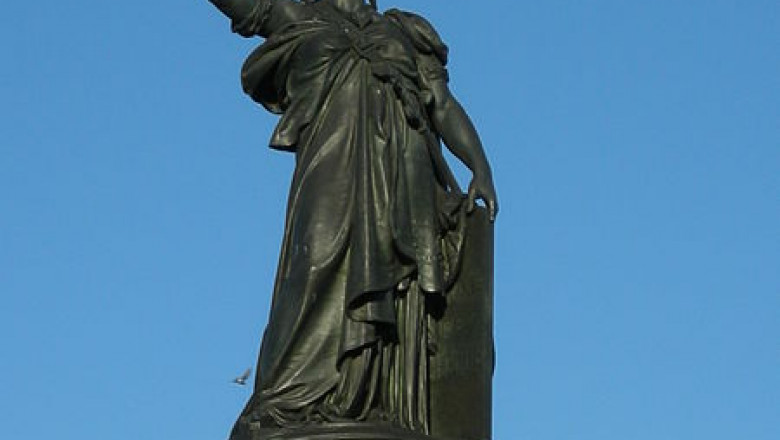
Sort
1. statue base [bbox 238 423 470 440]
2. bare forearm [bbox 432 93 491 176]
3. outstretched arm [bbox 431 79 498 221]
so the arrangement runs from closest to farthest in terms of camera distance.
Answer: statue base [bbox 238 423 470 440]
outstretched arm [bbox 431 79 498 221]
bare forearm [bbox 432 93 491 176]

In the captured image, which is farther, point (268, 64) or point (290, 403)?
point (268, 64)

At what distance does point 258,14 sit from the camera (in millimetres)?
16672

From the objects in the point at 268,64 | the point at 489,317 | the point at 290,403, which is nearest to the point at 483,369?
the point at 489,317

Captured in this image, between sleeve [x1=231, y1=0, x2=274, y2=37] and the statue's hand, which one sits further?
sleeve [x1=231, y1=0, x2=274, y2=37]

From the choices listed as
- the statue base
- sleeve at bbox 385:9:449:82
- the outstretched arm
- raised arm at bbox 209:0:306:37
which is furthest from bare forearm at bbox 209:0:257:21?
the statue base

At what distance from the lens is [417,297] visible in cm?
1588

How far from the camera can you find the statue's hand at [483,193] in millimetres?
16344

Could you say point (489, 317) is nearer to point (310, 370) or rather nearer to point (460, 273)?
point (460, 273)

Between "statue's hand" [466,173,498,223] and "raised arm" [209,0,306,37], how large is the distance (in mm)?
1845

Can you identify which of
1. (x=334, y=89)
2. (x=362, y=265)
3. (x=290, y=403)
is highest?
(x=334, y=89)

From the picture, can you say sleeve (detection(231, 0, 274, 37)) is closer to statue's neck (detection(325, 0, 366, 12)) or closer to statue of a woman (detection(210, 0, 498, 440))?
statue of a woman (detection(210, 0, 498, 440))

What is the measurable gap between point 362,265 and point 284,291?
1.95ft

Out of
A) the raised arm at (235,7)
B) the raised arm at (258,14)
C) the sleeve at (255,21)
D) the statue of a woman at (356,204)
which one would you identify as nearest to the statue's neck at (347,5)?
the statue of a woman at (356,204)

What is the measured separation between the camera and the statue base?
15016 mm
